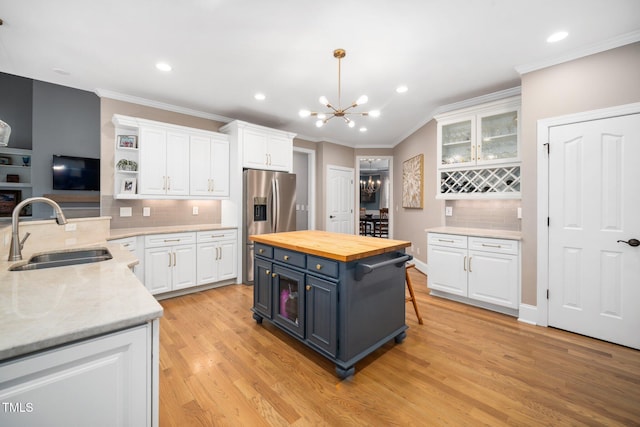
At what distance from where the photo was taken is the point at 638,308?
227cm

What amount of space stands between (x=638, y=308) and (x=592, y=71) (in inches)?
82.6

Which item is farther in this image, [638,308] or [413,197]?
[413,197]

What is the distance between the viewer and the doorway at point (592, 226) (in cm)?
231

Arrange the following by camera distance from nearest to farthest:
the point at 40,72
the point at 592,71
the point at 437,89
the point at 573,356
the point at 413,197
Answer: the point at 573,356 → the point at 592,71 → the point at 40,72 → the point at 437,89 → the point at 413,197

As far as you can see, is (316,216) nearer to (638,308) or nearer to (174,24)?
(174,24)

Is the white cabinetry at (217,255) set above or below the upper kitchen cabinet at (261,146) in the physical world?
below

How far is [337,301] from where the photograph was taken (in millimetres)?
1967

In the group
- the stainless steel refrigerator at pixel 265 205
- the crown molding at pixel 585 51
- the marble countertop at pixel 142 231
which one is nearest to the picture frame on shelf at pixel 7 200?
the marble countertop at pixel 142 231

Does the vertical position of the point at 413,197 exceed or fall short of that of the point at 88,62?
it falls short

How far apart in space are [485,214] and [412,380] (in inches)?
102

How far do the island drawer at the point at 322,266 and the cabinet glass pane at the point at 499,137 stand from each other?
260cm

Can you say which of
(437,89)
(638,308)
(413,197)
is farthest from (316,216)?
(638,308)

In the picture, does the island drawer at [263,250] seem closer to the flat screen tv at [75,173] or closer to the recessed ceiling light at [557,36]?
the recessed ceiling light at [557,36]

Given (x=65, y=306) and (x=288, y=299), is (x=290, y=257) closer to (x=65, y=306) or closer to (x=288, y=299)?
(x=288, y=299)
